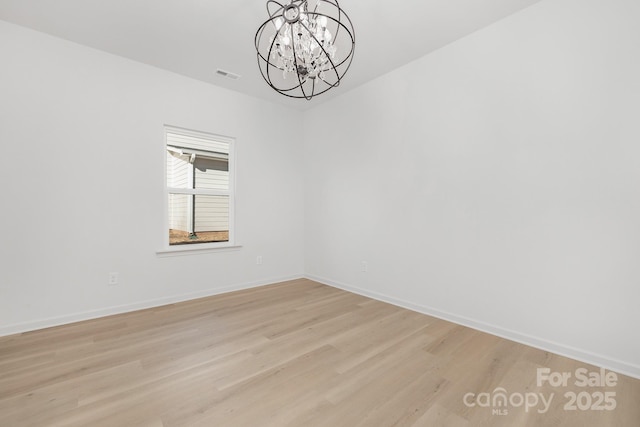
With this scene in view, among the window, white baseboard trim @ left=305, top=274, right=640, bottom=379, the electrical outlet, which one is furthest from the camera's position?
the window

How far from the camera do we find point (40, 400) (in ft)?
5.36

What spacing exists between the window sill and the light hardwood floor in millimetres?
735

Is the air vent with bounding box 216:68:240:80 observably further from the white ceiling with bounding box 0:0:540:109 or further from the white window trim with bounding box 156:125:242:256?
the white window trim with bounding box 156:125:242:256

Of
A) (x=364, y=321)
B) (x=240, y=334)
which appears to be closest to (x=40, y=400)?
(x=240, y=334)

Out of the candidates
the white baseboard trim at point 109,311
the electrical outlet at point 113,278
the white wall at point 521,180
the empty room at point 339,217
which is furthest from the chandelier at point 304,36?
the white baseboard trim at point 109,311

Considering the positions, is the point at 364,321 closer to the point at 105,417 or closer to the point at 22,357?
the point at 105,417

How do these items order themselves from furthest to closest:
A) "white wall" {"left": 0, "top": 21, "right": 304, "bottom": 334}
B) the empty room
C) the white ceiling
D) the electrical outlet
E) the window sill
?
the window sill
the electrical outlet
"white wall" {"left": 0, "top": 21, "right": 304, "bottom": 334}
the white ceiling
the empty room

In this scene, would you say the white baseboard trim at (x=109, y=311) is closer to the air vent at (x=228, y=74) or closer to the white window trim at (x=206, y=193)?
the white window trim at (x=206, y=193)

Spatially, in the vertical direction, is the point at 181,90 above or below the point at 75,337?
above

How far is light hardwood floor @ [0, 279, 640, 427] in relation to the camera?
151 cm

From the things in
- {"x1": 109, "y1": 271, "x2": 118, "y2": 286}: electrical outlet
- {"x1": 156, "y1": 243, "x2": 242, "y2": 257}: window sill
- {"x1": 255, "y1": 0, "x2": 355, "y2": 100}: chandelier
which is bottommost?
{"x1": 109, "y1": 271, "x2": 118, "y2": 286}: electrical outlet

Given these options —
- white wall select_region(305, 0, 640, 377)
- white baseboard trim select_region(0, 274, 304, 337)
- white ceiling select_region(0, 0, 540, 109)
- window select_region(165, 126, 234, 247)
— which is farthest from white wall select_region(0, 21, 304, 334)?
white wall select_region(305, 0, 640, 377)

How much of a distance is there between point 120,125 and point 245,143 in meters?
1.46

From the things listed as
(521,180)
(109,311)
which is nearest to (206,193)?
(109,311)
